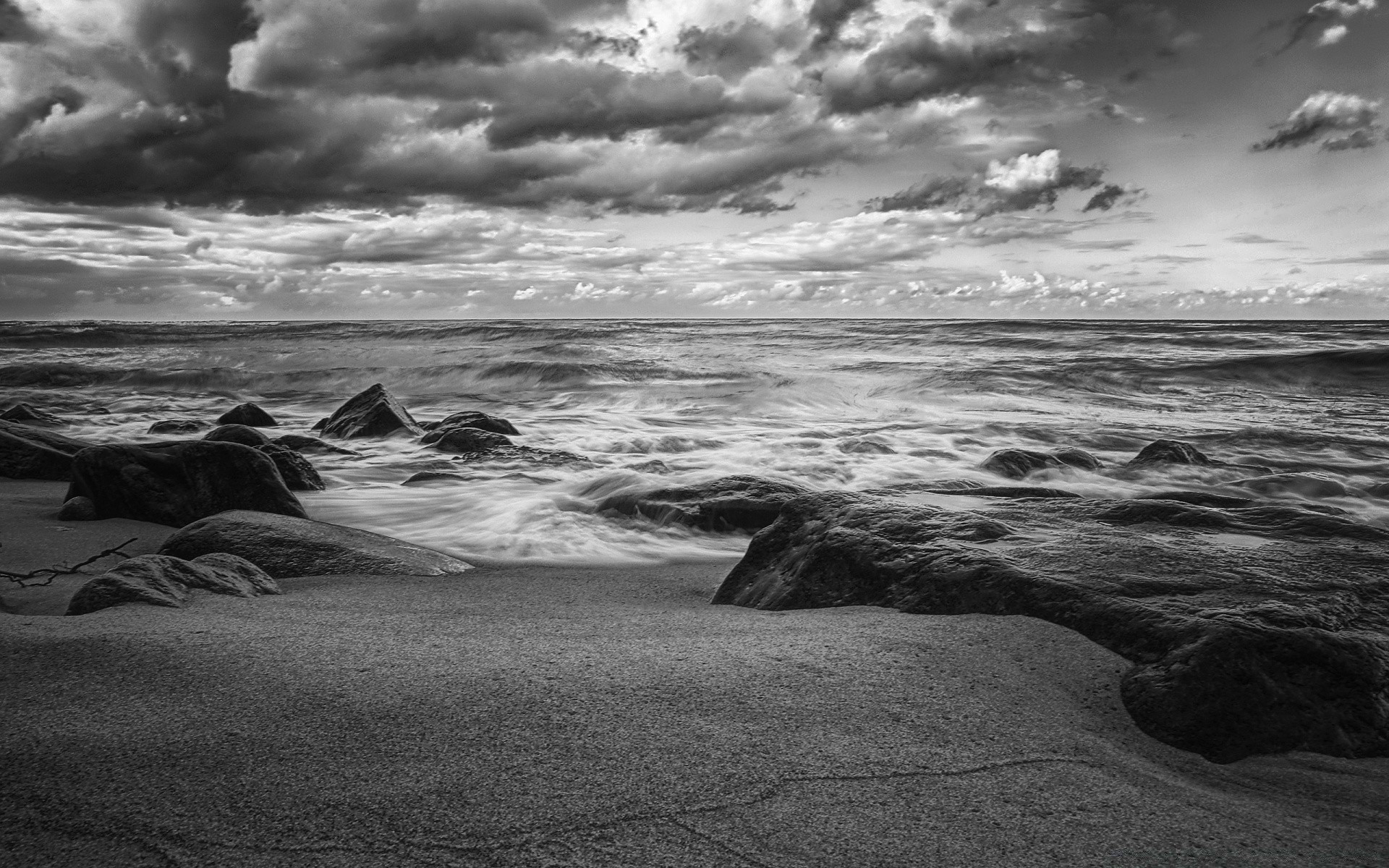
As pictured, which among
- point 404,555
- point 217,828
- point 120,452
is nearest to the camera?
point 217,828

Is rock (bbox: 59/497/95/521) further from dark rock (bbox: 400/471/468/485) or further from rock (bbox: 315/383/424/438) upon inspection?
rock (bbox: 315/383/424/438)

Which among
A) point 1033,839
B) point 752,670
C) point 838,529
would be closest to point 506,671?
point 752,670

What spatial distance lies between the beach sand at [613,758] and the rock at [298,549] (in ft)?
3.65

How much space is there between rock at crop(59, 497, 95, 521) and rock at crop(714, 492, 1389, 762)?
3741mm

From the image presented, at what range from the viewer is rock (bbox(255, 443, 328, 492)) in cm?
571

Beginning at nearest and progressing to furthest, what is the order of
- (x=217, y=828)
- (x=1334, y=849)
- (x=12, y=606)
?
(x=217, y=828) < (x=1334, y=849) < (x=12, y=606)

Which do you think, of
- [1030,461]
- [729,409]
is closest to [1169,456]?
[1030,461]

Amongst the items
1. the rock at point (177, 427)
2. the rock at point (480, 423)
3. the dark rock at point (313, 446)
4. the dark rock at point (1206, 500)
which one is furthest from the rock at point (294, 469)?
the dark rock at point (1206, 500)

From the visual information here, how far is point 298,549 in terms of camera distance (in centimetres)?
360

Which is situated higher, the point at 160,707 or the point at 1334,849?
the point at 160,707

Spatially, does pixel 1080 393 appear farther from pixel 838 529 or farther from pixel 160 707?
pixel 160 707

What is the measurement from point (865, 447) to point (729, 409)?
4001mm

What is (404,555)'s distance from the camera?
3771 mm

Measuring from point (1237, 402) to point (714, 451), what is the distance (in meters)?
8.90
